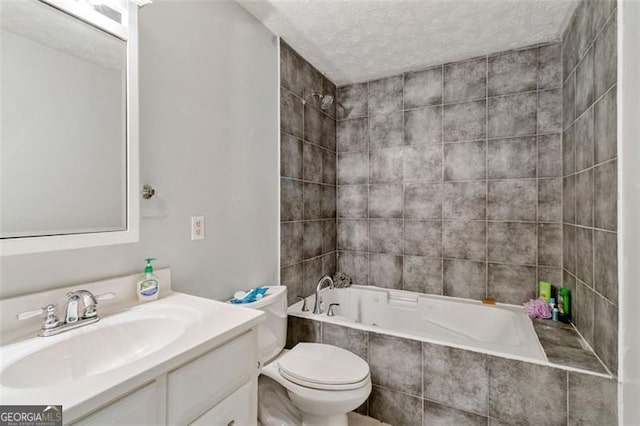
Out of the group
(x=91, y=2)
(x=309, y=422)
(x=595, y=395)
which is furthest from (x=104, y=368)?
(x=595, y=395)

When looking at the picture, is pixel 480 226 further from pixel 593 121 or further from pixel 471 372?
pixel 471 372

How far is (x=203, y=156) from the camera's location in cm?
149

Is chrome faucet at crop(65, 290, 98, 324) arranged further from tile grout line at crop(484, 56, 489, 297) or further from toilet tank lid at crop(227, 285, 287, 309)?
tile grout line at crop(484, 56, 489, 297)

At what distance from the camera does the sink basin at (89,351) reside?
29.0 inches

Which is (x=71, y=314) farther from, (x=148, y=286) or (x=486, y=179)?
(x=486, y=179)

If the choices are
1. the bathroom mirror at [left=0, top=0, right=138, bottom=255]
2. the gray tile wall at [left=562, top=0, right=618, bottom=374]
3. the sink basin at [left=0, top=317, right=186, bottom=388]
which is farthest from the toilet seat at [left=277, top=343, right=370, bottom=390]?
the gray tile wall at [left=562, top=0, right=618, bottom=374]

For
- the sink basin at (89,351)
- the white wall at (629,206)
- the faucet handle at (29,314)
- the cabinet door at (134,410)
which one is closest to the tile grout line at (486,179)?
the white wall at (629,206)

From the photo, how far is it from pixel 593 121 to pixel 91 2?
90.0 inches

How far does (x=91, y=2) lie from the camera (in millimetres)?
1051

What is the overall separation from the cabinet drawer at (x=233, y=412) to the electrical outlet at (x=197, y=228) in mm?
770

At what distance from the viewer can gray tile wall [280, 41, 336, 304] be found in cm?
212

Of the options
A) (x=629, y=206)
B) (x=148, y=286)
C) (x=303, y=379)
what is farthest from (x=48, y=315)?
(x=629, y=206)

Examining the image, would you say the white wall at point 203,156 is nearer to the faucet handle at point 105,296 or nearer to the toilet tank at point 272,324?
the faucet handle at point 105,296

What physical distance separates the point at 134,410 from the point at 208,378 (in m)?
0.20
